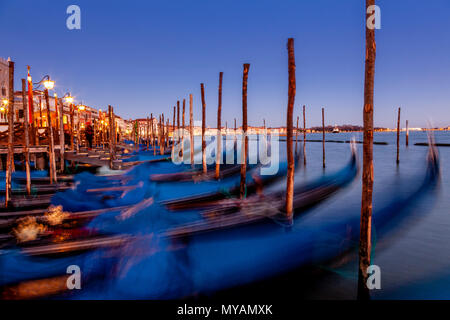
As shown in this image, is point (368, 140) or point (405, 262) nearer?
point (368, 140)

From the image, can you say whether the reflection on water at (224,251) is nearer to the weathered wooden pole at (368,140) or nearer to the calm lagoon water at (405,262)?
the calm lagoon water at (405,262)

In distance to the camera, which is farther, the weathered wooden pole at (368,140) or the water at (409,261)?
the water at (409,261)

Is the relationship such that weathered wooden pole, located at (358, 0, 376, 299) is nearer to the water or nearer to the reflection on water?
the water

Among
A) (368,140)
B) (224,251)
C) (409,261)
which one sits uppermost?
(368,140)

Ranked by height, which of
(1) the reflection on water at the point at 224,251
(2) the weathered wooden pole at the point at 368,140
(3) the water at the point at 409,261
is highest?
(2) the weathered wooden pole at the point at 368,140

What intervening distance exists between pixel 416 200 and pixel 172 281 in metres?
12.2

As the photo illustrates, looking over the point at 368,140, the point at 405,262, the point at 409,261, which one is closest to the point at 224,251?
the point at 368,140

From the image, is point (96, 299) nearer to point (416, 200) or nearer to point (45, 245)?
point (45, 245)

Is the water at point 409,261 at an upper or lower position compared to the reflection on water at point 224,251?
lower

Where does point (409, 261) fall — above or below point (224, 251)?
below

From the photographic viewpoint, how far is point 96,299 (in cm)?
481

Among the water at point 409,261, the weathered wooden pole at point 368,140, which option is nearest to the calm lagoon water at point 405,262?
the water at point 409,261

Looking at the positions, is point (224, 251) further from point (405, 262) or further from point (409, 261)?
point (409, 261)
